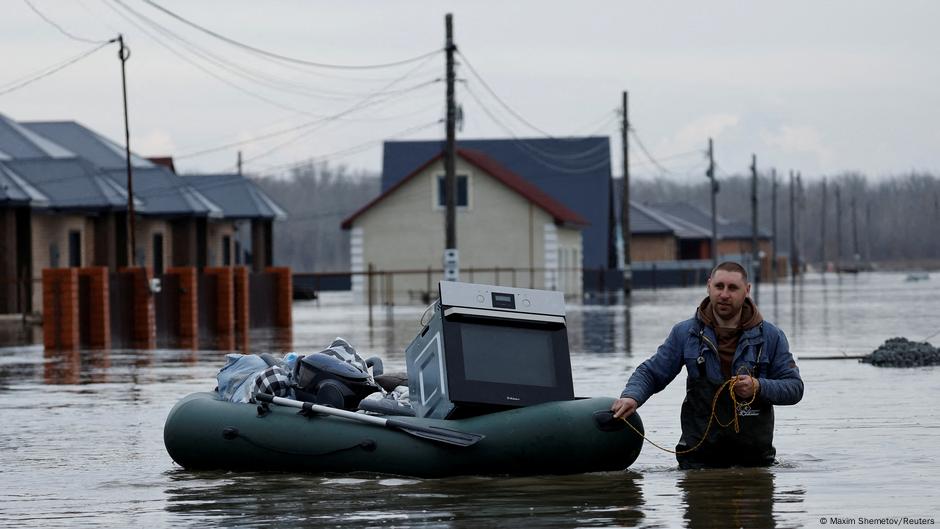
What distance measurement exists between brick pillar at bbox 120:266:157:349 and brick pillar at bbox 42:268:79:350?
264 cm

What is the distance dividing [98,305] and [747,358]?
24910 millimetres

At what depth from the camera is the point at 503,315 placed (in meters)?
12.8

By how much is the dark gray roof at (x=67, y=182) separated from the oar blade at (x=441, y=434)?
35.2 m

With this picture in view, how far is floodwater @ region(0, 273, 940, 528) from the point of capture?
10.7m

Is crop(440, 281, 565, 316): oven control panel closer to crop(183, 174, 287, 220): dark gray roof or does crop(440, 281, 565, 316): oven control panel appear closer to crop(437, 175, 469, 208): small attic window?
crop(183, 174, 287, 220): dark gray roof

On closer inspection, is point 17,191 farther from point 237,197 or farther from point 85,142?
point 237,197

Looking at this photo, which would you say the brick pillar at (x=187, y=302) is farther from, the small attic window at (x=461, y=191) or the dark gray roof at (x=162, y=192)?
the small attic window at (x=461, y=191)

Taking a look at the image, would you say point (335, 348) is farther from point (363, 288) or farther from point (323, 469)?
point (363, 288)

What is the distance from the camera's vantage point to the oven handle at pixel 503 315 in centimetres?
1266

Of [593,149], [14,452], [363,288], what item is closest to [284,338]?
[14,452]

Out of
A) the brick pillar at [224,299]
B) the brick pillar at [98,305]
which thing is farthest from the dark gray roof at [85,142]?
the brick pillar at [98,305]

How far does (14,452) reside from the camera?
15.1 meters

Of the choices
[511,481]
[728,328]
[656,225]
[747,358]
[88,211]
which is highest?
[656,225]

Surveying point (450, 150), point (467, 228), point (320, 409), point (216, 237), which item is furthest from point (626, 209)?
point (320, 409)
